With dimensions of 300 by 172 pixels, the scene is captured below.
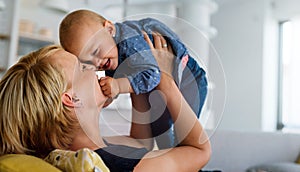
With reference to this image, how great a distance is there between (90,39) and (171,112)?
0.20m

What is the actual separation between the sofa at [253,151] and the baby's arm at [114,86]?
1309mm

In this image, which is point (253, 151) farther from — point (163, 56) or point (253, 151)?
point (163, 56)

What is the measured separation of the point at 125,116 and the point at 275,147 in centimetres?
165

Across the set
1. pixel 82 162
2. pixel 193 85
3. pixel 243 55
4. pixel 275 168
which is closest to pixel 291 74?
pixel 243 55

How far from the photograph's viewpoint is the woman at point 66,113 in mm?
655

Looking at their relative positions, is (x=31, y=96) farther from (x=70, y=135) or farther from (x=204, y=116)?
(x=204, y=116)

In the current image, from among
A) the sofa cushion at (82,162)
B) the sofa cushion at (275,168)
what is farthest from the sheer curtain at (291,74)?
the sofa cushion at (82,162)

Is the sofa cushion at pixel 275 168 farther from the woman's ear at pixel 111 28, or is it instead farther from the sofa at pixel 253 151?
the woman's ear at pixel 111 28

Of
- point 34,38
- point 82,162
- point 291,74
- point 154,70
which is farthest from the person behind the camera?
point 291,74

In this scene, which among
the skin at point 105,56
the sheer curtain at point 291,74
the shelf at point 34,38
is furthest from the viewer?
the sheer curtain at point 291,74

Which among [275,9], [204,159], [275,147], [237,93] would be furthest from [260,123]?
[204,159]

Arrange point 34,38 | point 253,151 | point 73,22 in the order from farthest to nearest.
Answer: point 34,38 < point 253,151 < point 73,22

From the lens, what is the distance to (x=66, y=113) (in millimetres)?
703

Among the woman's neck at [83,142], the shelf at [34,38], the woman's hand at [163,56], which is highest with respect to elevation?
the shelf at [34,38]
